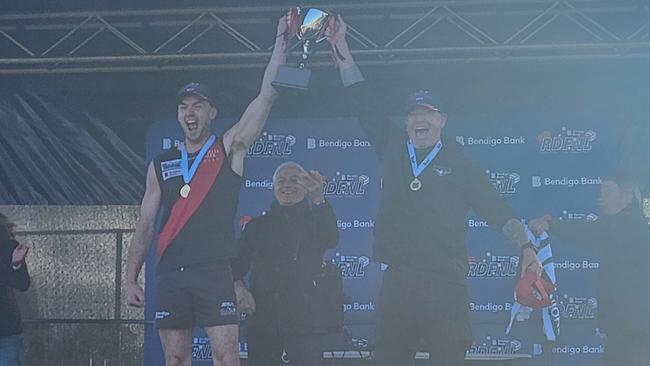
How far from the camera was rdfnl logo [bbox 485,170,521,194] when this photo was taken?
628 centimetres

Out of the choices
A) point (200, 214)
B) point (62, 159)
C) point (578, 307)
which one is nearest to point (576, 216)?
point (578, 307)

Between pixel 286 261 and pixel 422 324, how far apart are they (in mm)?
1109

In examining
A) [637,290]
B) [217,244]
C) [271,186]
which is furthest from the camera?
[271,186]

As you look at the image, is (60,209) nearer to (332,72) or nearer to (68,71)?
(68,71)

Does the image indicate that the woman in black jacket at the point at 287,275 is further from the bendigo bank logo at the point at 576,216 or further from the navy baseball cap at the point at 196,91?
the bendigo bank logo at the point at 576,216

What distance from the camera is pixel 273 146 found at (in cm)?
639

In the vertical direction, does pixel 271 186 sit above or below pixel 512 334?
above

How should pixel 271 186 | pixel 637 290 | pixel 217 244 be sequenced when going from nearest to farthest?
pixel 637 290
pixel 217 244
pixel 271 186

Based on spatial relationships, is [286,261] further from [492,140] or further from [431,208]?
[492,140]

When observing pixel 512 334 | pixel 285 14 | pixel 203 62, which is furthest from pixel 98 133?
pixel 512 334

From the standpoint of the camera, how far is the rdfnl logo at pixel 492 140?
6285mm

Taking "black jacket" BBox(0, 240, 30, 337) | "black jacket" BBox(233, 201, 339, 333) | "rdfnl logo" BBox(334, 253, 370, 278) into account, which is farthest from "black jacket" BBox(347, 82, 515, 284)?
"black jacket" BBox(0, 240, 30, 337)

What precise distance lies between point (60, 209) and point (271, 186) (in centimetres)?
157

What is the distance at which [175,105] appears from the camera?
6.39m
